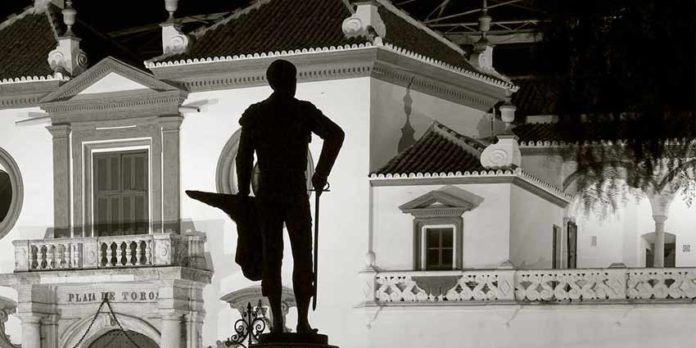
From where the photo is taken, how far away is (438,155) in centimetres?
3306

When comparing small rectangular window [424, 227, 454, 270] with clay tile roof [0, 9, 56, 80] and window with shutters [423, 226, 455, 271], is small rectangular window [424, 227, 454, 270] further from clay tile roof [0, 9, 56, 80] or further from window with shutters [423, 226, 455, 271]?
clay tile roof [0, 9, 56, 80]

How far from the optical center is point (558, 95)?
16.5 meters

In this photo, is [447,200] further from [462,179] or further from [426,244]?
[426,244]

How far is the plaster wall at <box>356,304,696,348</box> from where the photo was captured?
103ft

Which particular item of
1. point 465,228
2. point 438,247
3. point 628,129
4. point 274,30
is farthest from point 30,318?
point 628,129

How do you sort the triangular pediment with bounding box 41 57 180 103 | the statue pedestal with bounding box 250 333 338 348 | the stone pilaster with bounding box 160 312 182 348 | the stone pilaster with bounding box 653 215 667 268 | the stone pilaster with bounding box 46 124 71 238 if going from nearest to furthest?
1. the statue pedestal with bounding box 250 333 338 348
2. the stone pilaster with bounding box 160 312 182 348
3. the triangular pediment with bounding box 41 57 180 103
4. the stone pilaster with bounding box 46 124 71 238
5. the stone pilaster with bounding box 653 215 667 268

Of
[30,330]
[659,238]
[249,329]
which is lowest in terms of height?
[30,330]

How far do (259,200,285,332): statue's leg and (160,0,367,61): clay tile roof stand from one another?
17053 millimetres

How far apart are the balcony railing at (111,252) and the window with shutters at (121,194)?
1.06 m

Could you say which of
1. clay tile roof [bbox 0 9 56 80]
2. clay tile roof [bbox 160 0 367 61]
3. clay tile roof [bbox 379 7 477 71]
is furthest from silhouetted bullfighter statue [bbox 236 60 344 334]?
clay tile roof [bbox 0 9 56 80]

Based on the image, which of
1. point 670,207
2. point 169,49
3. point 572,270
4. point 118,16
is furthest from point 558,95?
point 118,16

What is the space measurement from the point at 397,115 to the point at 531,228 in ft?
11.0

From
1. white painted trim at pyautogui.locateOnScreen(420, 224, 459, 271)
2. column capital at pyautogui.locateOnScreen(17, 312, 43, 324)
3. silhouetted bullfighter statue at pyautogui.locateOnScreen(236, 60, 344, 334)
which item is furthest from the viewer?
column capital at pyautogui.locateOnScreen(17, 312, 43, 324)

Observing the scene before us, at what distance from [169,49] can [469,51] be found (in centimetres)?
658
